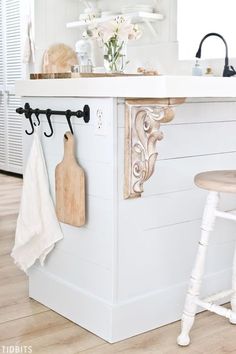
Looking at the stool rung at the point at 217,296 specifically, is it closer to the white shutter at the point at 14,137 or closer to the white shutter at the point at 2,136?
the white shutter at the point at 14,137

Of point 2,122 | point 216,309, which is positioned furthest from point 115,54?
point 2,122

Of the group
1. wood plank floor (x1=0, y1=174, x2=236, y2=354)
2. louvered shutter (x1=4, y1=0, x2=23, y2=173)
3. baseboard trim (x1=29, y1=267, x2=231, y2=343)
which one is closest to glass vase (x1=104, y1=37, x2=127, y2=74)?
baseboard trim (x1=29, y1=267, x2=231, y2=343)

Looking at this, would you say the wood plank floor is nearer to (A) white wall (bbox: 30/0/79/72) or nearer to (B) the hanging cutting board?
(B) the hanging cutting board

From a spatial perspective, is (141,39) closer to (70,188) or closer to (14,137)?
(14,137)

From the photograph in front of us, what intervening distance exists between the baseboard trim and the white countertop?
0.79m

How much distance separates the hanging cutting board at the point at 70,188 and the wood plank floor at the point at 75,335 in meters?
0.43

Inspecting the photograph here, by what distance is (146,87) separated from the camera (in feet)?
5.93

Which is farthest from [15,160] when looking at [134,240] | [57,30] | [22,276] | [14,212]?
[134,240]

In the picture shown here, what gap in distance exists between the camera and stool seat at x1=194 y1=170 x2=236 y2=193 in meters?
1.84

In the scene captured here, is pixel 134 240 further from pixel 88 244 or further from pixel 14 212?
pixel 14 212

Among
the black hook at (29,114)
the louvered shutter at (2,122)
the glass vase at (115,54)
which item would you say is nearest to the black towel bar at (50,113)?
the black hook at (29,114)

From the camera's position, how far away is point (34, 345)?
6.59 ft

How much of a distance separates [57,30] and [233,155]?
3612 mm

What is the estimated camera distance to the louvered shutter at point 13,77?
19.3 ft
